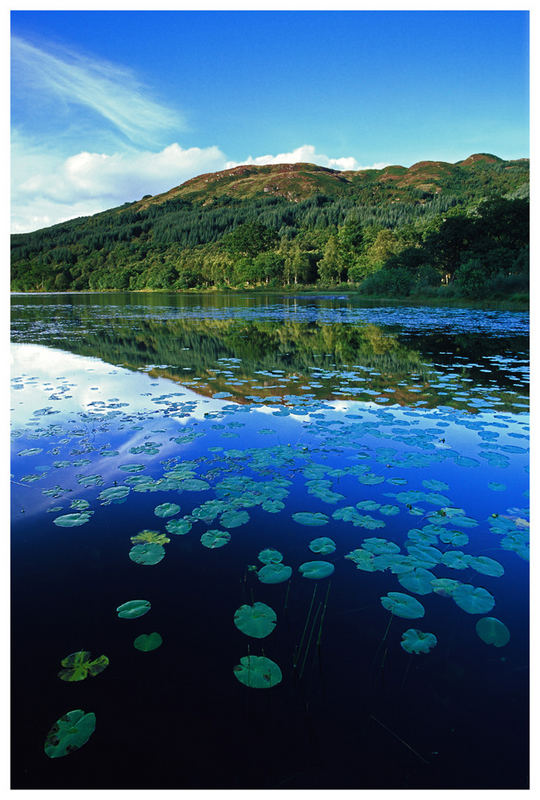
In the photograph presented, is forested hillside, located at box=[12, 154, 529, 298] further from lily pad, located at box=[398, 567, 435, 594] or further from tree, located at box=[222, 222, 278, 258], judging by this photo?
lily pad, located at box=[398, 567, 435, 594]

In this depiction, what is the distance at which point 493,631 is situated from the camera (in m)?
2.62

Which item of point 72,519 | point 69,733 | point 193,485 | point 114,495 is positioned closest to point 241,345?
point 193,485

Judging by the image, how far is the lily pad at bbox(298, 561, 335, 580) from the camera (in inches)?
121

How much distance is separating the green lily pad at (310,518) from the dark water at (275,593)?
1.4 inches

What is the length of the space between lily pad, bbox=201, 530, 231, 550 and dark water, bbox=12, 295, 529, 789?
77 millimetres

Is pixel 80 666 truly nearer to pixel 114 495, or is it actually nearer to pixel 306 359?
pixel 114 495

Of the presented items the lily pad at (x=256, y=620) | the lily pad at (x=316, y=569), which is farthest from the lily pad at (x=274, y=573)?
the lily pad at (x=256, y=620)

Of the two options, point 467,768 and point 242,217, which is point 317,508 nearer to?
point 467,768

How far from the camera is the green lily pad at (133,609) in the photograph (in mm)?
2738

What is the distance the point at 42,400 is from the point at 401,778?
8.46 meters

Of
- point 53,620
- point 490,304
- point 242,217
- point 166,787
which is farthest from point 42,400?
point 242,217

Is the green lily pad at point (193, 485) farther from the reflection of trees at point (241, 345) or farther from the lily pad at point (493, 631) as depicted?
the reflection of trees at point (241, 345)

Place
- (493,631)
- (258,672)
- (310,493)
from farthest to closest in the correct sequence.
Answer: (310,493)
(493,631)
(258,672)

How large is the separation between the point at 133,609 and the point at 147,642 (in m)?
0.33
